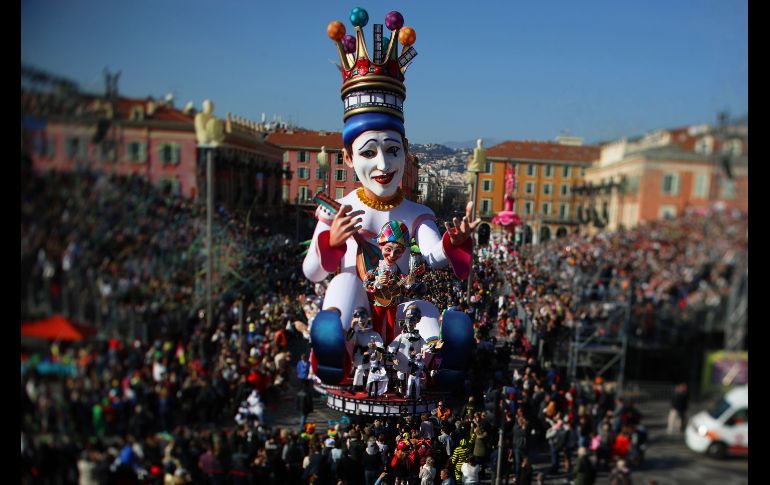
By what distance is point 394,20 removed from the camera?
161 inches

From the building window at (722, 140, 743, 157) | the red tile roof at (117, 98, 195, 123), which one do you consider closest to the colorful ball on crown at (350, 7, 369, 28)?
the red tile roof at (117, 98, 195, 123)

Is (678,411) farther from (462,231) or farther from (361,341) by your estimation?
(361,341)

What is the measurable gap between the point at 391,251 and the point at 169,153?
5.48 ft

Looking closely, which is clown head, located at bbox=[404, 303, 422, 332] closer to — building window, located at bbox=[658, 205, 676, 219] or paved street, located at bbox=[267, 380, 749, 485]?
paved street, located at bbox=[267, 380, 749, 485]

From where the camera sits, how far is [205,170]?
13.0 ft

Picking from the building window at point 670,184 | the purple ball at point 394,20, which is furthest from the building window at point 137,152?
the building window at point 670,184

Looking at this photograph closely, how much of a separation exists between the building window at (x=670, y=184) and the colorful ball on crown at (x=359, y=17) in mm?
2271

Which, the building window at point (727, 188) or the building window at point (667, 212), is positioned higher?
the building window at point (727, 188)

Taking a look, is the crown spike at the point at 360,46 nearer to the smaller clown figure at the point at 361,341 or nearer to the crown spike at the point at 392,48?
the crown spike at the point at 392,48

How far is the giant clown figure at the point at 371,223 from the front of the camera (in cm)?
411

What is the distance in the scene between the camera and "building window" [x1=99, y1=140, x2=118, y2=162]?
3.67 meters

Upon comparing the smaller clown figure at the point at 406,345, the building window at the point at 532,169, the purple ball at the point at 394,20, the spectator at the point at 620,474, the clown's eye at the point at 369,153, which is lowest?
the spectator at the point at 620,474

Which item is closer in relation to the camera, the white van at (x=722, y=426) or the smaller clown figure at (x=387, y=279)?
the white van at (x=722, y=426)
